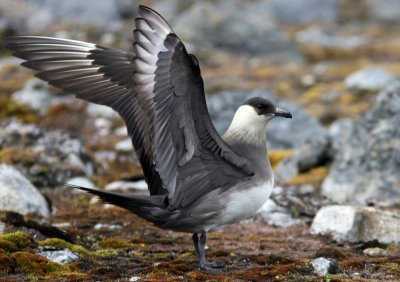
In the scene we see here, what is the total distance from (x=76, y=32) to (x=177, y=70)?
2606 centimetres

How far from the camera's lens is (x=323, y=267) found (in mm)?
6520

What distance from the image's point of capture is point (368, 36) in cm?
3834

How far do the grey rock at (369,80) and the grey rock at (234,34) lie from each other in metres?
7.53

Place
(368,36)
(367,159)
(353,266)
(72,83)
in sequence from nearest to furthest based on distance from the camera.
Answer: (353,266), (72,83), (367,159), (368,36)

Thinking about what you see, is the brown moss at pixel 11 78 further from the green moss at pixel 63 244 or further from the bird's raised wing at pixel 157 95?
the green moss at pixel 63 244

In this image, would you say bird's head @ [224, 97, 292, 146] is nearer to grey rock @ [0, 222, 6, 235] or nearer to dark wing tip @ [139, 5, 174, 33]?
dark wing tip @ [139, 5, 174, 33]

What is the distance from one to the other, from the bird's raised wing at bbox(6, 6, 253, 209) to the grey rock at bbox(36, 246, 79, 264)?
4.21 ft

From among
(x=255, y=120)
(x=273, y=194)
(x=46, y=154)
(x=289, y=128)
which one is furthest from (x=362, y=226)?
(x=46, y=154)

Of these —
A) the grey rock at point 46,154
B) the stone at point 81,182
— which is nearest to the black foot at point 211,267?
the stone at point 81,182

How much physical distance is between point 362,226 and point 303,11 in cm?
3816

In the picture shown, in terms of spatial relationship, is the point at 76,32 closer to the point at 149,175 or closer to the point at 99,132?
the point at 99,132

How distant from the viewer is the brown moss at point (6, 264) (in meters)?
6.14

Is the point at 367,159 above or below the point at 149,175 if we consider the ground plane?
above

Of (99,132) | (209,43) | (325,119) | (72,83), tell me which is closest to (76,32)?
(209,43)
